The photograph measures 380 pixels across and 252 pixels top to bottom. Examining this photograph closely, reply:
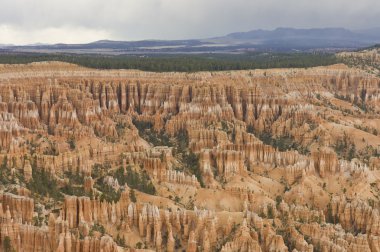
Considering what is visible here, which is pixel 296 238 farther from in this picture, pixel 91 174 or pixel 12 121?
pixel 12 121

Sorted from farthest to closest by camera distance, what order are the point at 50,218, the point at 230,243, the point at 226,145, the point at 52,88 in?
the point at 52,88 < the point at 226,145 < the point at 230,243 < the point at 50,218

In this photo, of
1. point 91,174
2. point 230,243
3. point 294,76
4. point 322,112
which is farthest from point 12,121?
point 294,76

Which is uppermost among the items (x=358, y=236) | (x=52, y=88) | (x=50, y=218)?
(x=52, y=88)

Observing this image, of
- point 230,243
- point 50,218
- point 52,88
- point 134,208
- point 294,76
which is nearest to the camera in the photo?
point 50,218

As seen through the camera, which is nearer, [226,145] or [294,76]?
[226,145]

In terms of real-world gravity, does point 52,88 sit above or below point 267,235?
above

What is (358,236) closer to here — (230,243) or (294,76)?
(230,243)
